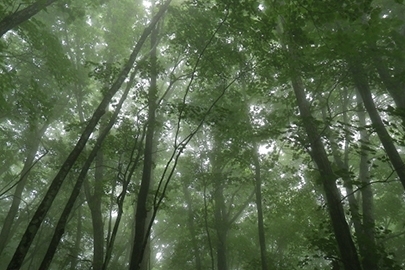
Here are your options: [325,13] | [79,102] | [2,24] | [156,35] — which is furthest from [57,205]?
[325,13]

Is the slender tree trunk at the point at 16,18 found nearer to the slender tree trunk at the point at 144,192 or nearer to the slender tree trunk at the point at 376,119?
the slender tree trunk at the point at 144,192

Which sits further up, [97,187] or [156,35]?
[156,35]

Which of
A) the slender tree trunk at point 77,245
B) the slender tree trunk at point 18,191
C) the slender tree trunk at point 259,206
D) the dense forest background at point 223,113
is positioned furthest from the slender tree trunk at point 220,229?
the slender tree trunk at point 18,191

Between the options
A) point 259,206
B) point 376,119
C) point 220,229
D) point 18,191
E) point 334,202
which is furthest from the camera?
point 220,229

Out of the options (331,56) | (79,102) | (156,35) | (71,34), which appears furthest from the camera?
(71,34)

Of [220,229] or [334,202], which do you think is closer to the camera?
[334,202]

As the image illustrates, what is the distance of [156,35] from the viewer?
976 cm

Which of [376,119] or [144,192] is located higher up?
[376,119]

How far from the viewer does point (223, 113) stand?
27.3ft

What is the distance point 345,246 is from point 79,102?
1058cm

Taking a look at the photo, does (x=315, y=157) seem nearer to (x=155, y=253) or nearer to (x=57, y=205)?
(x=57, y=205)

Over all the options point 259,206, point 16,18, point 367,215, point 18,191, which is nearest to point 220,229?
point 259,206

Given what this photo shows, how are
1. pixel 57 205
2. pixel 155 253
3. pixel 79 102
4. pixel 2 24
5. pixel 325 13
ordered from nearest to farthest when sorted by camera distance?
pixel 325 13 < pixel 2 24 < pixel 79 102 < pixel 57 205 < pixel 155 253

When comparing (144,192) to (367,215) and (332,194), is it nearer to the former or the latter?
(332,194)
